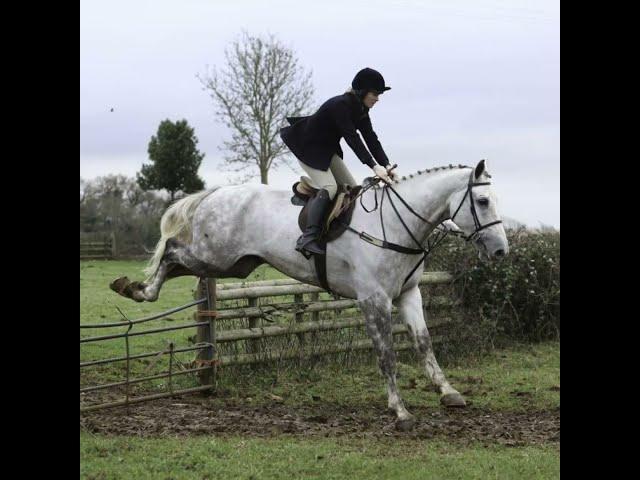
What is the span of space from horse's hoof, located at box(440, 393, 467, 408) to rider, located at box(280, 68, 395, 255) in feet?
6.40

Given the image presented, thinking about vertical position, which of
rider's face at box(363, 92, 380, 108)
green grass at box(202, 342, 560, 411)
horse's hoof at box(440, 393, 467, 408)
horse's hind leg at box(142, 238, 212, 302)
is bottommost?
green grass at box(202, 342, 560, 411)

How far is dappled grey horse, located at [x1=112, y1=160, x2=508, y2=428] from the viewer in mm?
7578

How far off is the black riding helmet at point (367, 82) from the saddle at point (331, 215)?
0.95 meters

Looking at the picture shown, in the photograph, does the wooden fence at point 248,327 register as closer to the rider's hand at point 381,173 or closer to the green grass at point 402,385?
the green grass at point 402,385

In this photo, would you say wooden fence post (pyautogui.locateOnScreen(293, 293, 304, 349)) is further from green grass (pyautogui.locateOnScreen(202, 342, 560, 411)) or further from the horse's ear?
the horse's ear

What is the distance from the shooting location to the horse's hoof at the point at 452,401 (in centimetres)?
822

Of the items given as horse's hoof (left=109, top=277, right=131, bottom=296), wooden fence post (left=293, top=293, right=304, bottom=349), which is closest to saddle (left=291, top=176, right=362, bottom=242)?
horse's hoof (left=109, top=277, right=131, bottom=296)

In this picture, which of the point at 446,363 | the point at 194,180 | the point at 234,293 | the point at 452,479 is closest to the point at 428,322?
the point at 446,363

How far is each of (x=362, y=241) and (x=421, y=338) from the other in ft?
4.16

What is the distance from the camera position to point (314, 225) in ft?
25.3

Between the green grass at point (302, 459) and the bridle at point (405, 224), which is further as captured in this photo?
the bridle at point (405, 224)

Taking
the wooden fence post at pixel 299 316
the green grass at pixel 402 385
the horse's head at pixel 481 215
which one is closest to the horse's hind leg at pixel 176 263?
the green grass at pixel 402 385
